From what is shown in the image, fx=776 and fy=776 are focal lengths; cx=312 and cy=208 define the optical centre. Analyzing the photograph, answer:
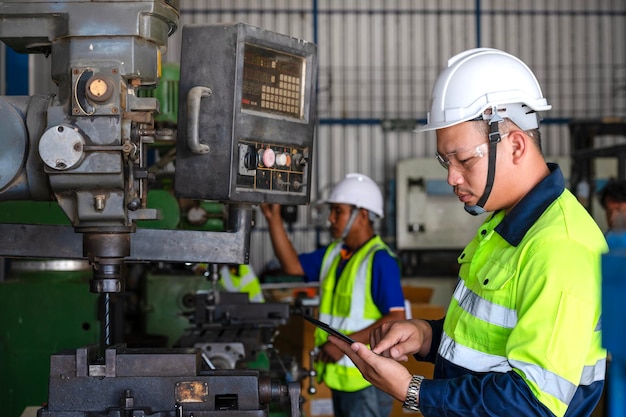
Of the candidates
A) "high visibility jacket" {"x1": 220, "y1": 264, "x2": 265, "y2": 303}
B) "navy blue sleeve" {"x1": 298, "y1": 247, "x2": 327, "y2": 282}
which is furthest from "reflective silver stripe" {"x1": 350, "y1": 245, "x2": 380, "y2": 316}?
"high visibility jacket" {"x1": 220, "y1": 264, "x2": 265, "y2": 303}

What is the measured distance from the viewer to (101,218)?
1340 mm

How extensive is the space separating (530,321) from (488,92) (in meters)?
0.43

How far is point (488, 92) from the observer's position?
1.38 meters

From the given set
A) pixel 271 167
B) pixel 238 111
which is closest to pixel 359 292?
pixel 271 167

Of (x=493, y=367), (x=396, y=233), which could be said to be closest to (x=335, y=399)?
(x=493, y=367)

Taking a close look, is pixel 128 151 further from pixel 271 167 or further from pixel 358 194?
pixel 358 194

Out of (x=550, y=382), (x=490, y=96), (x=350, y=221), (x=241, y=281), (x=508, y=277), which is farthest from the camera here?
(x=241, y=281)

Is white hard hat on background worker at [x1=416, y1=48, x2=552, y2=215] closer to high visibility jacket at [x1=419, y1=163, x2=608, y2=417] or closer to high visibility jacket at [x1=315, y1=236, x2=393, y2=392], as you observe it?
high visibility jacket at [x1=419, y1=163, x2=608, y2=417]

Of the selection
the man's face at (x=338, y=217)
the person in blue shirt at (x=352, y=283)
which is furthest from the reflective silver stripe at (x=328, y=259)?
the man's face at (x=338, y=217)

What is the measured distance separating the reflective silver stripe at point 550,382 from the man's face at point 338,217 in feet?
6.03

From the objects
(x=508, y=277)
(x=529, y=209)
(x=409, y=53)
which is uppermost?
(x=409, y=53)

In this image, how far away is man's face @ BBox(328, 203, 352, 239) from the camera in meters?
2.98

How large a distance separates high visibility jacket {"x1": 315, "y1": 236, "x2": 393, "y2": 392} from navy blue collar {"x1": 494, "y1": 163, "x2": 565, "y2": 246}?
56.5 inches

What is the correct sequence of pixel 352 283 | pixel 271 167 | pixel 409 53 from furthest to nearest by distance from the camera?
1. pixel 409 53
2. pixel 352 283
3. pixel 271 167
